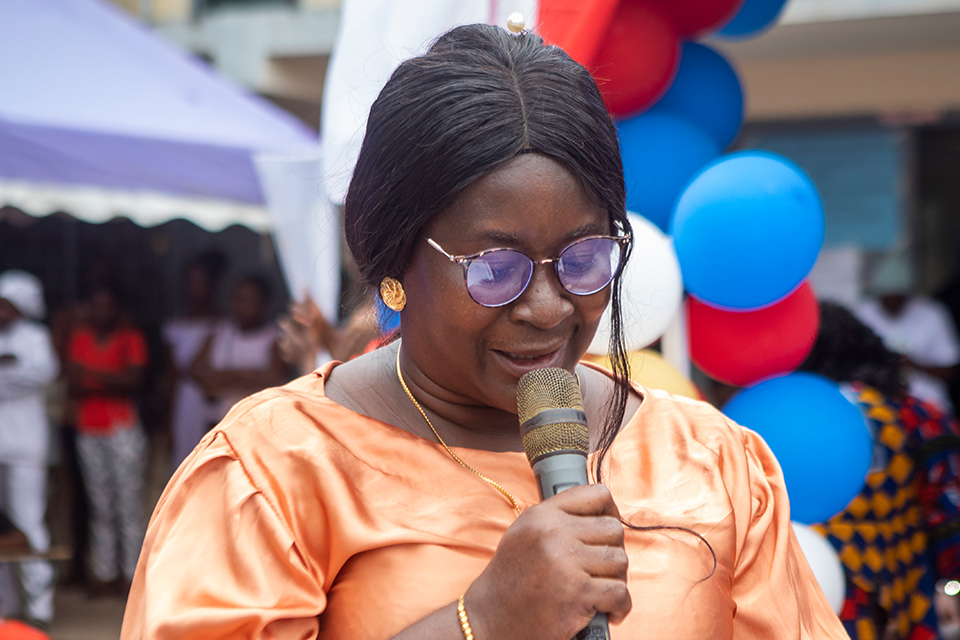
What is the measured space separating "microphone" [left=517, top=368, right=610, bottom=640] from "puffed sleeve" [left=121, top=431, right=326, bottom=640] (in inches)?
13.1

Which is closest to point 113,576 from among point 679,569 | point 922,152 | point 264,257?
point 264,257

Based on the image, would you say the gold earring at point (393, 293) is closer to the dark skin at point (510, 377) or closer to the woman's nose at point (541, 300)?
the dark skin at point (510, 377)

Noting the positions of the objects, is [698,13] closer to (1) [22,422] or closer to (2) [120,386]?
(1) [22,422]

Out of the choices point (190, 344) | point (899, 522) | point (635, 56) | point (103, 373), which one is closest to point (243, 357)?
point (190, 344)

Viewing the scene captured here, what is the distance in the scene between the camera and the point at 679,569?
142 cm

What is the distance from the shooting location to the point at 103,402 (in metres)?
6.90

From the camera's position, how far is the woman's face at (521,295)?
4.40ft

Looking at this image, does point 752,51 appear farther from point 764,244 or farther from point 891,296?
point 764,244

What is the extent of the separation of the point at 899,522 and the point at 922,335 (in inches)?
163

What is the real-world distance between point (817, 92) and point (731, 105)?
16.6 feet

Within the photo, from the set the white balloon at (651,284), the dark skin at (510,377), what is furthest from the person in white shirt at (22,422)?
the dark skin at (510,377)

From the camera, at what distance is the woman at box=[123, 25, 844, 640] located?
1.32 m

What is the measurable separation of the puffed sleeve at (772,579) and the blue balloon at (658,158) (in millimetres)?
1552

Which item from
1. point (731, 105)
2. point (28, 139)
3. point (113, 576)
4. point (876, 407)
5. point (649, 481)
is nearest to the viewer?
→ point (649, 481)
